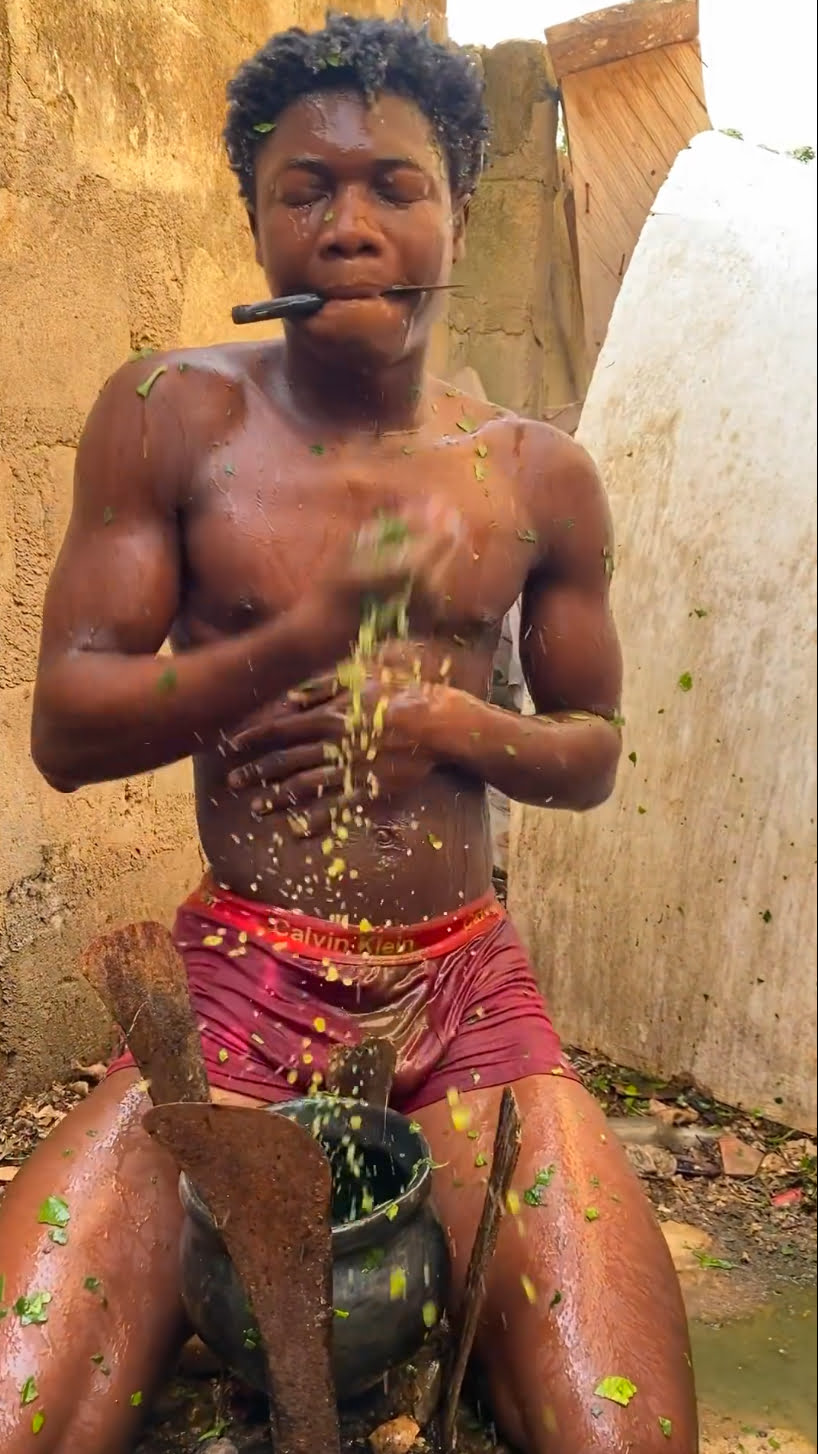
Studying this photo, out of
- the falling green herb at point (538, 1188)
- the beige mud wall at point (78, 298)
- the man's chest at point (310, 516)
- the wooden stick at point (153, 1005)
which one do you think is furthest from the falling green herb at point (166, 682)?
the beige mud wall at point (78, 298)

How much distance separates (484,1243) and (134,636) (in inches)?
32.4

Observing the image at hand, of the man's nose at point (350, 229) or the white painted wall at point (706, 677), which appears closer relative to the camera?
the man's nose at point (350, 229)

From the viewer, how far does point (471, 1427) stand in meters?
1.54

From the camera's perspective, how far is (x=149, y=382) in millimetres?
1529

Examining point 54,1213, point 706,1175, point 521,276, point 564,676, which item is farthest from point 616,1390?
point 521,276

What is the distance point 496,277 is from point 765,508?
1.52 meters

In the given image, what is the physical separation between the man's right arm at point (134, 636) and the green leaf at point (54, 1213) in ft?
1.69

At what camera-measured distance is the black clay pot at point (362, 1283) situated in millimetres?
1310

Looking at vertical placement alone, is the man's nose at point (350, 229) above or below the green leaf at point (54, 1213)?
above

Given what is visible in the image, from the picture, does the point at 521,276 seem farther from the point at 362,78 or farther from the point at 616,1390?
the point at 616,1390

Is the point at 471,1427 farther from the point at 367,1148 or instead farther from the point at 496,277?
the point at 496,277

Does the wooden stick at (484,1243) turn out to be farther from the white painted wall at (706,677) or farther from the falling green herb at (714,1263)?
the white painted wall at (706,677)

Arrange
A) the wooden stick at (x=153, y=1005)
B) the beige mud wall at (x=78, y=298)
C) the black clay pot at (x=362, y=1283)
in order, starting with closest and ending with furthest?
the black clay pot at (x=362, y=1283) < the wooden stick at (x=153, y=1005) < the beige mud wall at (x=78, y=298)

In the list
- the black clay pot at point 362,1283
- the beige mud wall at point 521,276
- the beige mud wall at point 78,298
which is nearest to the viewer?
the black clay pot at point 362,1283
